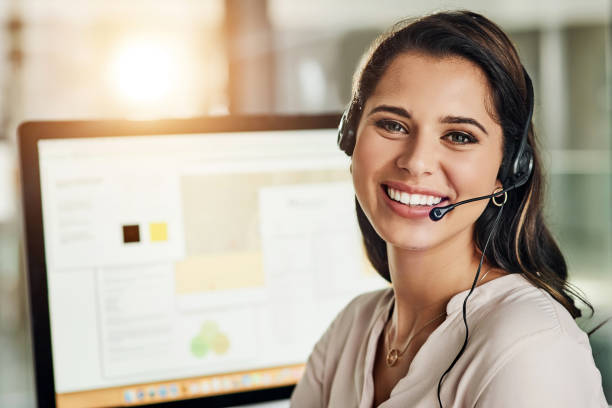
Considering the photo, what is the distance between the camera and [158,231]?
3.22 feet

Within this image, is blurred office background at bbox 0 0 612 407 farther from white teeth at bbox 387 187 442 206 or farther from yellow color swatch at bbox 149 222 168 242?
white teeth at bbox 387 187 442 206

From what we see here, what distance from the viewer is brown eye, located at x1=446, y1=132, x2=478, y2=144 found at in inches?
29.9

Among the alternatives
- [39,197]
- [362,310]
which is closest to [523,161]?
[362,310]

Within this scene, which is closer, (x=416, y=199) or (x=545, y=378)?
(x=545, y=378)

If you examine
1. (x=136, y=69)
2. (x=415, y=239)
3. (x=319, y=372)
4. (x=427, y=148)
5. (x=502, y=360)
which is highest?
(x=136, y=69)

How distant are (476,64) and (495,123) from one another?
7 cm

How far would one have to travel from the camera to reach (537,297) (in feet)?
2.49

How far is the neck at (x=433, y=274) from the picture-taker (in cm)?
83

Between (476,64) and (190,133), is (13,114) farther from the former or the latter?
(476,64)

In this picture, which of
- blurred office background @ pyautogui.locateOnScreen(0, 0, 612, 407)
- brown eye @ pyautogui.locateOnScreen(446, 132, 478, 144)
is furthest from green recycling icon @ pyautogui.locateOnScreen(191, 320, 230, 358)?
blurred office background @ pyautogui.locateOnScreen(0, 0, 612, 407)

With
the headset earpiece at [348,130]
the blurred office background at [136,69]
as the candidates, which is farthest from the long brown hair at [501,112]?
the blurred office background at [136,69]

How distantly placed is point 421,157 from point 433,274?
183 mm

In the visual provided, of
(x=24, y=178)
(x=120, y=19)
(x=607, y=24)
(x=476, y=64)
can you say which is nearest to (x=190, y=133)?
(x=24, y=178)

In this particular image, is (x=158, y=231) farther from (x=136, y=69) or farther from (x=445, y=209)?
(x=136, y=69)
